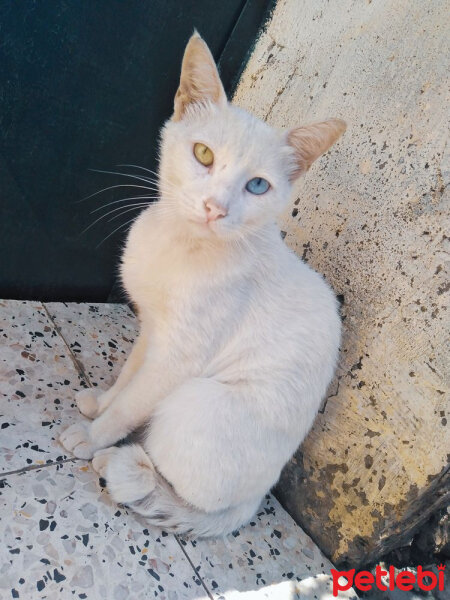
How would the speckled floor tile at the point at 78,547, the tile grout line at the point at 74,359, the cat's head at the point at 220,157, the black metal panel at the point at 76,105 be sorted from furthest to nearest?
the tile grout line at the point at 74,359 < the black metal panel at the point at 76,105 < the cat's head at the point at 220,157 < the speckled floor tile at the point at 78,547

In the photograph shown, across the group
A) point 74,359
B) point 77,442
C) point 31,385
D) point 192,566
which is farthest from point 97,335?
point 192,566

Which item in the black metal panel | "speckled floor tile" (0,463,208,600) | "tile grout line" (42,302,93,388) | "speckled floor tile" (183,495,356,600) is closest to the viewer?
"speckled floor tile" (0,463,208,600)

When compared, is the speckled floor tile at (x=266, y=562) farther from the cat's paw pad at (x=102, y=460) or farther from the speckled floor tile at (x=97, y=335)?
the speckled floor tile at (x=97, y=335)

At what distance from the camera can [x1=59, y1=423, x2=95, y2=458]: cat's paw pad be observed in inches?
54.9

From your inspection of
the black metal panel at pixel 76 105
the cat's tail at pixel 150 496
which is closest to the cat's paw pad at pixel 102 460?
the cat's tail at pixel 150 496

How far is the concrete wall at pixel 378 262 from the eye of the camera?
1.34m

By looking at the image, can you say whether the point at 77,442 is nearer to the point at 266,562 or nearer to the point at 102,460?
the point at 102,460

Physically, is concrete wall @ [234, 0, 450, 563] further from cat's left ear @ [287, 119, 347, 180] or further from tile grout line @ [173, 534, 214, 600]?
tile grout line @ [173, 534, 214, 600]

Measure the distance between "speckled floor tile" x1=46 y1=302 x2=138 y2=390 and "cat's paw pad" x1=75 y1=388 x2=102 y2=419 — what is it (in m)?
0.14

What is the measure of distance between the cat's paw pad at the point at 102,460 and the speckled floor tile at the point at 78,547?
0.10 feet

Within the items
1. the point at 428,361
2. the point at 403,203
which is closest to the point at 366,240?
the point at 403,203

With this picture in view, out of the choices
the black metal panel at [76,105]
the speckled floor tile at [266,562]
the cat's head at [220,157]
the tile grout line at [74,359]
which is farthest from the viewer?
the tile grout line at [74,359]

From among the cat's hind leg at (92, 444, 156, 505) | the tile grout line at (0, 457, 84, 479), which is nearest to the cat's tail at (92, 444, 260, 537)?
the cat's hind leg at (92, 444, 156, 505)

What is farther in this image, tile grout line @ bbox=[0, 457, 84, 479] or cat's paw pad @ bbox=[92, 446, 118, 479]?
cat's paw pad @ bbox=[92, 446, 118, 479]
